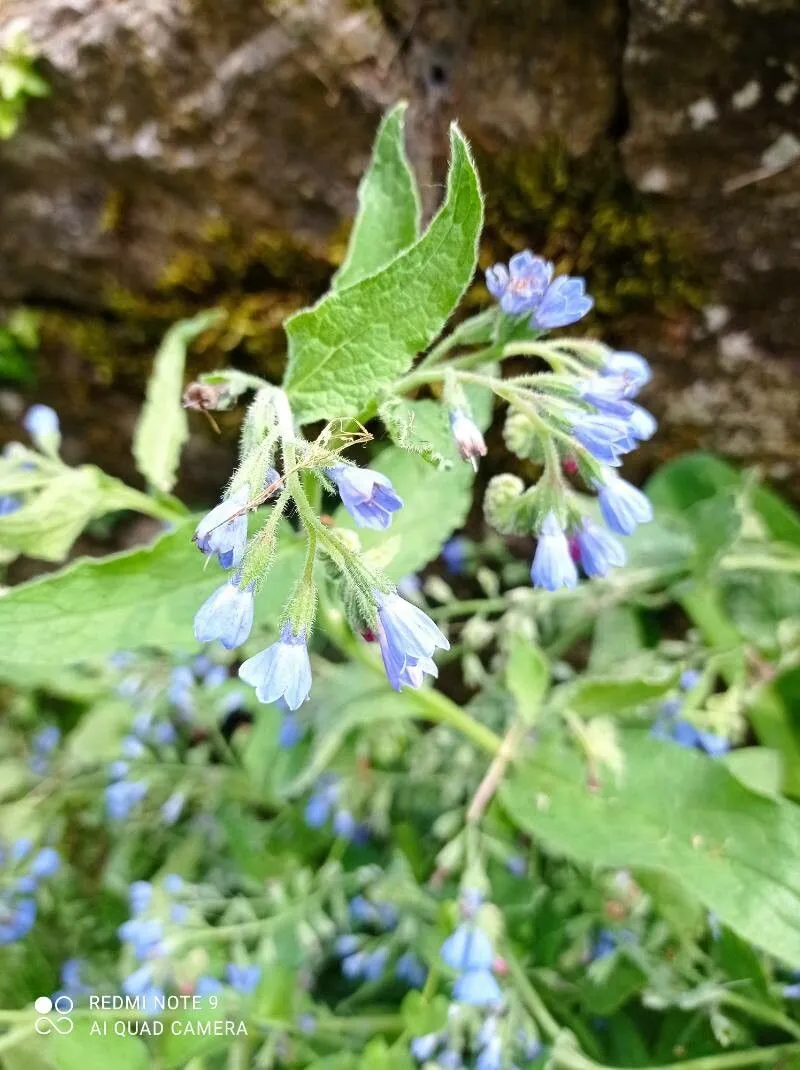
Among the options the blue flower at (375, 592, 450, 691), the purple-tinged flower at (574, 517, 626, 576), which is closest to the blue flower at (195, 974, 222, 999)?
the blue flower at (375, 592, 450, 691)

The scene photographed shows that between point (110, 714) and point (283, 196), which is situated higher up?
point (283, 196)

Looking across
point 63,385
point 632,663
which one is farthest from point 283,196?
point 632,663

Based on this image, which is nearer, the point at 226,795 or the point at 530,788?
the point at 530,788

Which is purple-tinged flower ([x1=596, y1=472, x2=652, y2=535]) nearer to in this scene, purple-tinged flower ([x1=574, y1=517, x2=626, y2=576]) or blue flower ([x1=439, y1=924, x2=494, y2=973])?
purple-tinged flower ([x1=574, y1=517, x2=626, y2=576])

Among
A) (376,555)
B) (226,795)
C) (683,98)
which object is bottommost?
(226,795)

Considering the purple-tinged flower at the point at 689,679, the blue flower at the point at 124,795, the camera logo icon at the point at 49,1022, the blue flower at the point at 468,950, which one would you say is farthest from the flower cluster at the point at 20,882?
the purple-tinged flower at the point at 689,679

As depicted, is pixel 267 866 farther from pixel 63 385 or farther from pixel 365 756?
pixel 63 385

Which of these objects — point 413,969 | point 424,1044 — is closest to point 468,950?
point 424,1044
